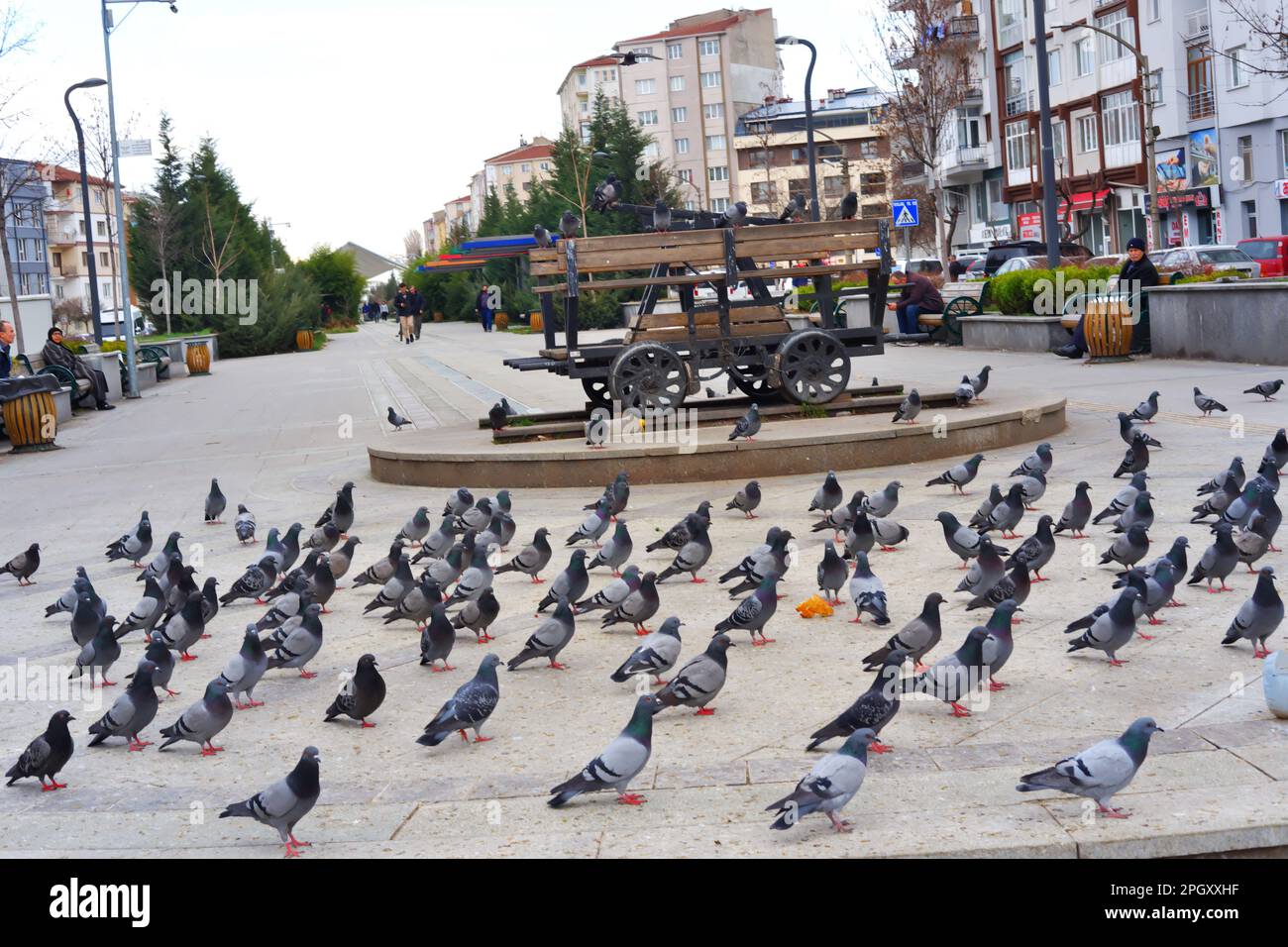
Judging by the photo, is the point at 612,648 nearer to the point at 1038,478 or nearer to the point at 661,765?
the point at 661,765

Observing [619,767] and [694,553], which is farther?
[694,553]

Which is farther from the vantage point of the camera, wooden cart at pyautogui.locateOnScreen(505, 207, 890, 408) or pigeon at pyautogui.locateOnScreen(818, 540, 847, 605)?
wooden cart at pyautogui.locateOnScreen(505, 207, 890, 408)

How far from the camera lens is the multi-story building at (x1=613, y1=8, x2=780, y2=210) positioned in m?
112

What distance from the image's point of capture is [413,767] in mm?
5773

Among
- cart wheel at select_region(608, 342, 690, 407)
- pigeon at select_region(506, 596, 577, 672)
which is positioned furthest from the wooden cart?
pigeon at select_region(506, 596, 577, 672)

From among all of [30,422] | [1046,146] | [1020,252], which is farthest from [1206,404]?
[1020,252]

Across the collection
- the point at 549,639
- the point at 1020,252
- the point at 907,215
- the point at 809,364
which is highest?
the point at 907,215

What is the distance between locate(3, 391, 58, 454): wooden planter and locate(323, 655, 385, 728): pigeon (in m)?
15.6

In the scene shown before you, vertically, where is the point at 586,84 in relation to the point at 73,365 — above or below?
above

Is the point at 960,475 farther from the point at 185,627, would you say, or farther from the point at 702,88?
the point at 702,88

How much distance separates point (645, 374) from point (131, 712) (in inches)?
315

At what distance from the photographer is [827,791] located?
15.1ft

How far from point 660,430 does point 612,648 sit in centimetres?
628

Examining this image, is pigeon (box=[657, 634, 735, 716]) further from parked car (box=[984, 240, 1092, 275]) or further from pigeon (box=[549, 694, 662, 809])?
parked car (box=[984, 240, 1092, 275])
